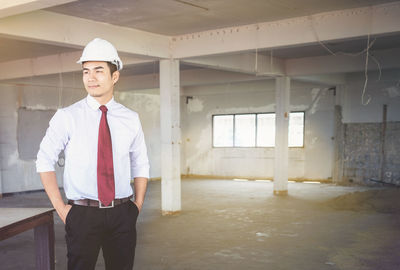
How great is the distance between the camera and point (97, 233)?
6.12 feet

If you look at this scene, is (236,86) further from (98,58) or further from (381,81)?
(98,58)

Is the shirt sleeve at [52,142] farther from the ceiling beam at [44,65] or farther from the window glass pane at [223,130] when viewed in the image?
the window glass pane at [223,130]

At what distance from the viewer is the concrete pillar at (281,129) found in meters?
8.80

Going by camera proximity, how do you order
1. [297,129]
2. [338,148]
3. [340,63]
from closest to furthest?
[340,63] → [338,148] → [297,129]

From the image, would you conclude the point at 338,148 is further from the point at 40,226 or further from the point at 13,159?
the point at 40,226

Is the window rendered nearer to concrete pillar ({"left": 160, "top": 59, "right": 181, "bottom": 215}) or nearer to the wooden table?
concrete pillar ({"left": 160, "top": 59, "right": 181, "bottom": 215})

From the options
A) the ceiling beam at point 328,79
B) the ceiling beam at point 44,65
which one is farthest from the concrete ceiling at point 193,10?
the ceiling beam at point 328,79

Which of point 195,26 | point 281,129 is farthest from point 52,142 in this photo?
point 281,129

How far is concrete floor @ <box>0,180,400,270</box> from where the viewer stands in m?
4.23

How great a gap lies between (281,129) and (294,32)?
3.66 meters

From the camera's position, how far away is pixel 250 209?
726 cm

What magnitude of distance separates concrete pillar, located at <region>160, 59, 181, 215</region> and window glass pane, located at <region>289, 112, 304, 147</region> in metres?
5.83

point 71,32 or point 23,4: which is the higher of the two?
point 71,32

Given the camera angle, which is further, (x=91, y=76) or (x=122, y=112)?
(x=122, y=112)
